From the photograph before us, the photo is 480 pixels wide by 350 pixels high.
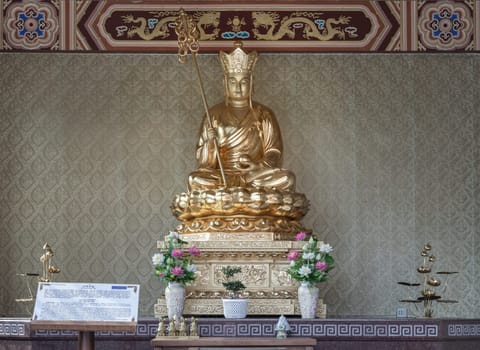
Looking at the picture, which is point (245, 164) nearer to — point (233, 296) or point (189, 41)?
point (189, 41)

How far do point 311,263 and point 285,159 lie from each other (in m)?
1.77

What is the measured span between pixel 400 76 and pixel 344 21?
2.21 feet

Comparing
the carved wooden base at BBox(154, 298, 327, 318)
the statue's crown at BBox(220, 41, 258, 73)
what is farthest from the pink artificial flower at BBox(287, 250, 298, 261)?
the statue's crown at BBox(220, 41, 258, 73)

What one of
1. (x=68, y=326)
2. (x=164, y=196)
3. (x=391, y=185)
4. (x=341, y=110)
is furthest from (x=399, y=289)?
(x=68, y=326)

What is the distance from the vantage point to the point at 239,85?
27.5 ft

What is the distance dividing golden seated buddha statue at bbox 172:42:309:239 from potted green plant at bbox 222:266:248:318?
0.45 meters

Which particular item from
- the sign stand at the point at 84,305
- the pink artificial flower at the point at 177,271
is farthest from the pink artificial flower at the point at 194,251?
the sign stand at the point at 84,305

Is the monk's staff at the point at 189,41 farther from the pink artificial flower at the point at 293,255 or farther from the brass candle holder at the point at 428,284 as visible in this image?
the brass candle holder at the point at 428,284

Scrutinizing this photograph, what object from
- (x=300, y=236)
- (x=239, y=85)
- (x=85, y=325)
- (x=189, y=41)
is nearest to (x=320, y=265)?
(x=300, y=236)

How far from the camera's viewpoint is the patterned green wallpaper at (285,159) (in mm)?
8430

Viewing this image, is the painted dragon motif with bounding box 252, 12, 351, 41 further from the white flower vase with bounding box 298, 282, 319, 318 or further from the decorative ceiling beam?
the white flower vase with bounding box 298, 282, 319, 318

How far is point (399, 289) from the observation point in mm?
8438

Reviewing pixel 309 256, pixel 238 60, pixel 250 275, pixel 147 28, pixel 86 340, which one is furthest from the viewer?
pixel 147 28

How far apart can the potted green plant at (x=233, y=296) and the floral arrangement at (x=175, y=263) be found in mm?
254
